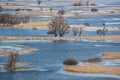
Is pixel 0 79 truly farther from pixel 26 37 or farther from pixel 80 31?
pixel 80 31

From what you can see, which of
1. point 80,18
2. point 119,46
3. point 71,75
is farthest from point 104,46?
point 80,18

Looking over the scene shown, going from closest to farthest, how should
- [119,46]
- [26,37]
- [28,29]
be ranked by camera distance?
[119,46]
[26,37]
[28,29]

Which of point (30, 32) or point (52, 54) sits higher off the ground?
point (52, 54)

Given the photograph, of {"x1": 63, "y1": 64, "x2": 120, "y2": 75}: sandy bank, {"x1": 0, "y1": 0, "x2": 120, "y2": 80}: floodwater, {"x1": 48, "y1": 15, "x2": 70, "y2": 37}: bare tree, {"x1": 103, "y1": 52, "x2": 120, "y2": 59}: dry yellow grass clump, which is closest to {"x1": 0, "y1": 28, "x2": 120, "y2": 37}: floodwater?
{"x1": 0, "y1": 0, "x2": 120, "y2": 80}: floodwater

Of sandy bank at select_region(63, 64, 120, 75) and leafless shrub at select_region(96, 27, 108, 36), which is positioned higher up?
sandy bank at select_region(63, 64, 120, 75)

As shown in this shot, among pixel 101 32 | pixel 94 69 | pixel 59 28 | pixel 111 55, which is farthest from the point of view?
pixel 101 32

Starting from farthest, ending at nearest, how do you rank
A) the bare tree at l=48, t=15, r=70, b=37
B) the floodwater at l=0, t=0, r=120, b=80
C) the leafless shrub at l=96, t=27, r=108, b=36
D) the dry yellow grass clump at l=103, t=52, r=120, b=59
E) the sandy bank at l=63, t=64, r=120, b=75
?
the leafless shrub at l=96, t=27, r=108, b=36 → the bare tree at l=48, t=15, r=70, b=37 → the dry yellow grass clump at l=103, t=52, r=120, b=59 → the sandy bank at l=63, t=64, r=120, b=75 → the floodwater at l=0, t=0, r=120, b=80

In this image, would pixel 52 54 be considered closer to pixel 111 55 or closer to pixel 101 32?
pixel 111 55

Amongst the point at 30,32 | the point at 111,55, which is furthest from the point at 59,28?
the point at 111,55

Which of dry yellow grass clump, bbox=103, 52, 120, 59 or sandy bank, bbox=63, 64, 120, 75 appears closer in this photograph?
sandy bank, bbox=63, 64, 120, 75

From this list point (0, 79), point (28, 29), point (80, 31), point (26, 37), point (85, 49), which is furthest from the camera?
point (28, 29)

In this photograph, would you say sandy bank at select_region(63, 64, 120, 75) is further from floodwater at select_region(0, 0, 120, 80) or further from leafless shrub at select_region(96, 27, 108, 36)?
leafless shrub at select_region(96, 27, 108, 36)

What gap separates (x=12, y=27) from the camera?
7219 cm

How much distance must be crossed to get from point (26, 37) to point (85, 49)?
11.2 meters
